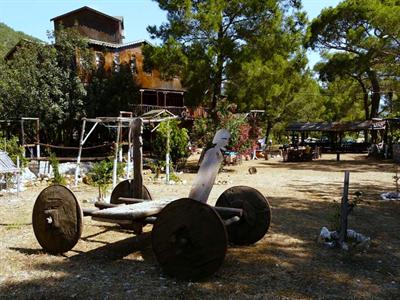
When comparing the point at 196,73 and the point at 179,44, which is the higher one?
the point at 179,44

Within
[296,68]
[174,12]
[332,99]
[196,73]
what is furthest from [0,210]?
[332,99]

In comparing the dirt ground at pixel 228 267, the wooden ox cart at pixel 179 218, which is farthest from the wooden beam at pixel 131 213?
the dirt ground at pixel 228 267

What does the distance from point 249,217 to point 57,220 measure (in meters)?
2.63

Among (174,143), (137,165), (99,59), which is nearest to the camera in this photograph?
(137,165)

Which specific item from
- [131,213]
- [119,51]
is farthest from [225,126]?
[131,213]

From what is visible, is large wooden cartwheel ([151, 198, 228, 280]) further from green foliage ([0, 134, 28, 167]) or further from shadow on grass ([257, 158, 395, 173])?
shadow on grass ([257, 158, 395, 173])

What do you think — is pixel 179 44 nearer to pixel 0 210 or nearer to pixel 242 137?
pixel 242 137

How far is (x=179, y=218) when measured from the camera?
451 cm

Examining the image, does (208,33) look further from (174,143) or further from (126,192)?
(126,192)

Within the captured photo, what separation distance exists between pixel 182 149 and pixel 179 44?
5.65m

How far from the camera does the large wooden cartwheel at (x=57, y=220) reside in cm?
529

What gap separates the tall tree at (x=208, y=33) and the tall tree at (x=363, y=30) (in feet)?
19.5

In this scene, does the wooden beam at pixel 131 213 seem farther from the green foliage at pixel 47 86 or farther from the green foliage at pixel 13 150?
the green foliage at pixel 47 86

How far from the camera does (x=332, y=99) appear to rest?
45031mm
